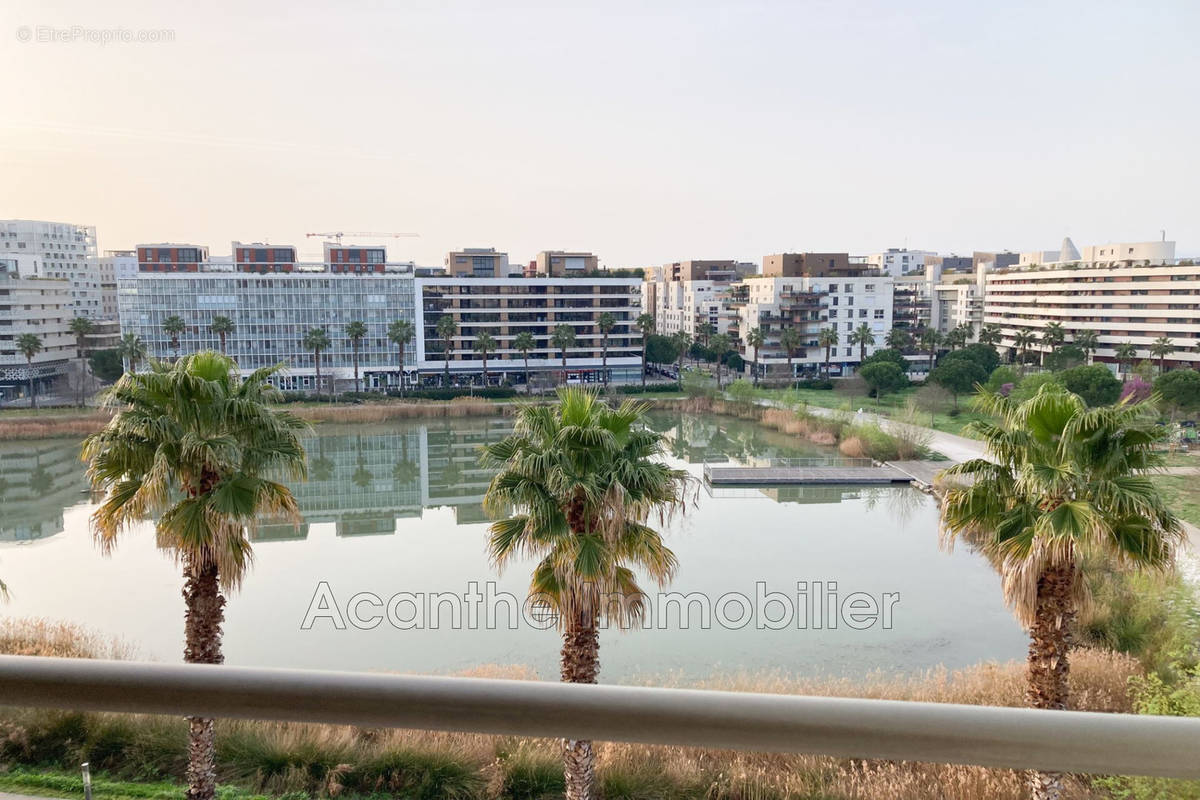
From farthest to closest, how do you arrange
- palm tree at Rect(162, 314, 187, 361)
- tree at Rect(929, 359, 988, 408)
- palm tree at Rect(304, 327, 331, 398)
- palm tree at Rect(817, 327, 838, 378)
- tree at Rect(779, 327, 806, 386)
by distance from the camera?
tree at Rect(779, 327, 806, 386) → palm tree at Rect(817, 327, 838, 378) → palm tree at Rect(304, 327, 331, 398) → palm tree at Rect(162, 314, 187, 361) → tree at Rect(929, 359, 988, 408)

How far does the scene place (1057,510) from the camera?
19.3ft

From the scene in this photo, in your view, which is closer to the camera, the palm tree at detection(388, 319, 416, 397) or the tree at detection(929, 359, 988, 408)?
the tree at detection(929, 359, 988, 408)

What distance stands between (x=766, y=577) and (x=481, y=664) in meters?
5.87

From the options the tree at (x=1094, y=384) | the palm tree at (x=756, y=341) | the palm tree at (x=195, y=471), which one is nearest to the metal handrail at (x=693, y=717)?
the palm tree at (x=195, y=471)

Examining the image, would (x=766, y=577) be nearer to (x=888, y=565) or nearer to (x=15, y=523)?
(x=888, y=565)

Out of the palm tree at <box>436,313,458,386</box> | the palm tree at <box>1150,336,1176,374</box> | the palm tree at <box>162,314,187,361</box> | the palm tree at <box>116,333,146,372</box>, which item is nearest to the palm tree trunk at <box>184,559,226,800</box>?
the palm tree at <box>116,333,146,372</box>

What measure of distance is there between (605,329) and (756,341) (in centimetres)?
779

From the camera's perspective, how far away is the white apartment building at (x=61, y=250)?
58.8m

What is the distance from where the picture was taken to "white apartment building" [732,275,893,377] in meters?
47.3

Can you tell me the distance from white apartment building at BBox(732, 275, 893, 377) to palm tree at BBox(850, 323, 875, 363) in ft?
1.50

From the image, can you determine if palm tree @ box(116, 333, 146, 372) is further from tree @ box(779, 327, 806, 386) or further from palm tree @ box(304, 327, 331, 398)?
tree @ box(779, 327, 806, 386)

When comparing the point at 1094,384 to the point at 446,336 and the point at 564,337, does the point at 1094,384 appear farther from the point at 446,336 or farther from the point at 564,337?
the point at 446,336

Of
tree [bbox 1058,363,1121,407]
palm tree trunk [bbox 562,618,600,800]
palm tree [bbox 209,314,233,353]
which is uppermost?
palm tree [bbox 209,314,233,353]

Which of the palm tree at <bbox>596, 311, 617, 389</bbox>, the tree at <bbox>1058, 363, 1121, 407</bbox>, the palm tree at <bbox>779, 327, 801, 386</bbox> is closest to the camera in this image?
the tree at <bbox>1058, 363, 1121, 407</bbox>
